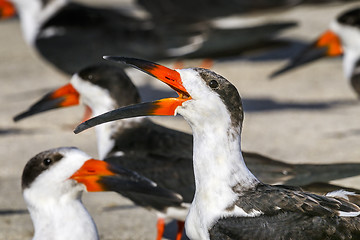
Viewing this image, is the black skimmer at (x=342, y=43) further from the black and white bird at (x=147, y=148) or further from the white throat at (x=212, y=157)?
the white throat at (x=212, y=157)

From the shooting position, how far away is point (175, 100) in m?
3.71

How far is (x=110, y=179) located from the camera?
4367mm

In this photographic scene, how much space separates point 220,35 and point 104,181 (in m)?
4.34

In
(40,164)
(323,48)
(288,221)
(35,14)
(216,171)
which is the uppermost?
(216,171)

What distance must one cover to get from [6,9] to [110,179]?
18.4 feet

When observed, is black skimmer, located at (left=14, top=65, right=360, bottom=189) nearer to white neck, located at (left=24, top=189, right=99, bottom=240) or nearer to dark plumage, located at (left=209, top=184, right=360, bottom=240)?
white neck, located at (left=24, top=189, right=99, bottom=240)

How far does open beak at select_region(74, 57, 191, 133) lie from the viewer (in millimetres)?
3705

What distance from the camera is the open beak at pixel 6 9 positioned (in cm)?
942

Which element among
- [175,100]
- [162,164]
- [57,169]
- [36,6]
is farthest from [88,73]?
[36,6]

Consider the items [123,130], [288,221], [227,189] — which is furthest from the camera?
[123,130]

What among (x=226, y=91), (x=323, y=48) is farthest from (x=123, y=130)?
(x=323, y=48)

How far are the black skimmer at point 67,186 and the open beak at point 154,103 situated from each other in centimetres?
67

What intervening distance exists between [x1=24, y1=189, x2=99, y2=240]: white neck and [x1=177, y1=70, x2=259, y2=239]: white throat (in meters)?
0.81

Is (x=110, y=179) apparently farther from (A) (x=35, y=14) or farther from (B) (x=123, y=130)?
(A) (x=35, y=14)
